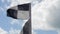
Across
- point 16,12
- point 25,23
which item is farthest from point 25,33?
point 16,12

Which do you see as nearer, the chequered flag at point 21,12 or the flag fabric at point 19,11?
the chequered flag at point 21,12

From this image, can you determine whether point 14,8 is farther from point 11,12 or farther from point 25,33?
point 25,33

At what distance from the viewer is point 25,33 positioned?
904cm

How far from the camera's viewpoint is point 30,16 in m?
9.11

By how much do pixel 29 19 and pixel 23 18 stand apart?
0.72 metres

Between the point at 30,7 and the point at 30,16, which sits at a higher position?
the point at 30,7

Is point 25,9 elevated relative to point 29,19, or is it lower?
elevated

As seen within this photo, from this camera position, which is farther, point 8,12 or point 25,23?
point 8,12

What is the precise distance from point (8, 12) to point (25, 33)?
6.50 feet

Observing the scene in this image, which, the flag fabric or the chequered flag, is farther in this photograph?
the flag fabric

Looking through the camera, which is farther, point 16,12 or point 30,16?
point 16,12

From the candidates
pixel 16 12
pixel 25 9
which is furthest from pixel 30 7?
pixel 16 12

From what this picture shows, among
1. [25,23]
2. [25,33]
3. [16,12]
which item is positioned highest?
[16,12]

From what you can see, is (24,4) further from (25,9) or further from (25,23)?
(25,23)
